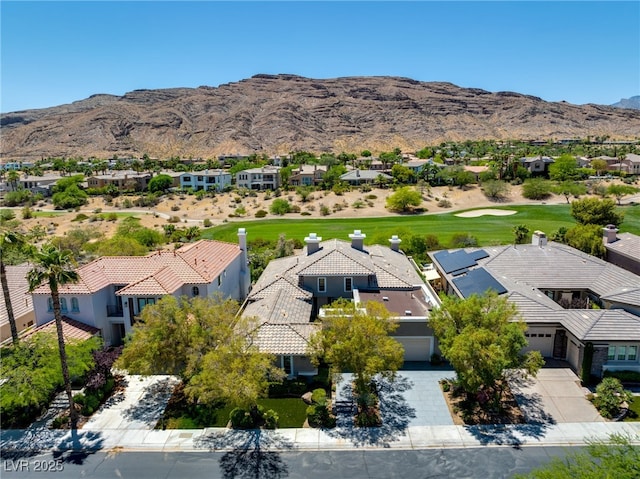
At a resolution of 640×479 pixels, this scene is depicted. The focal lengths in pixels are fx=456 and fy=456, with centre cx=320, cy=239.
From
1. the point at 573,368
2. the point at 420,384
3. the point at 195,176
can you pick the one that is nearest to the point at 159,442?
the point at 420,384

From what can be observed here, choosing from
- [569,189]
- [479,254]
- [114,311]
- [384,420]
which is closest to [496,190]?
[569,189]

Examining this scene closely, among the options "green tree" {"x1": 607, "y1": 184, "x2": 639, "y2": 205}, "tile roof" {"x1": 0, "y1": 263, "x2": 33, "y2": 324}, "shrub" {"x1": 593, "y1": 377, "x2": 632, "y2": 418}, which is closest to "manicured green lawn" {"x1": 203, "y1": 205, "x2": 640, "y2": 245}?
"green tree" {"x1": 607, "y1": 184, "x2": 639, "y2": 205}

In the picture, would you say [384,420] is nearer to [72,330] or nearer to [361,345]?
[361,345]

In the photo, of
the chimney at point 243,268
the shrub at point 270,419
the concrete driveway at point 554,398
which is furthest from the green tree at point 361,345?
the chimney at point 243,268

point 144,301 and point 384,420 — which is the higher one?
point 144,301

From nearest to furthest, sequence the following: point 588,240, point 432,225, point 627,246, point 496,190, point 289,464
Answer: point 289,464, point 627,246, point 588,240, point 432,225, point 496,190

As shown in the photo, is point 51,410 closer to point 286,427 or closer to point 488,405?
point 286,427
